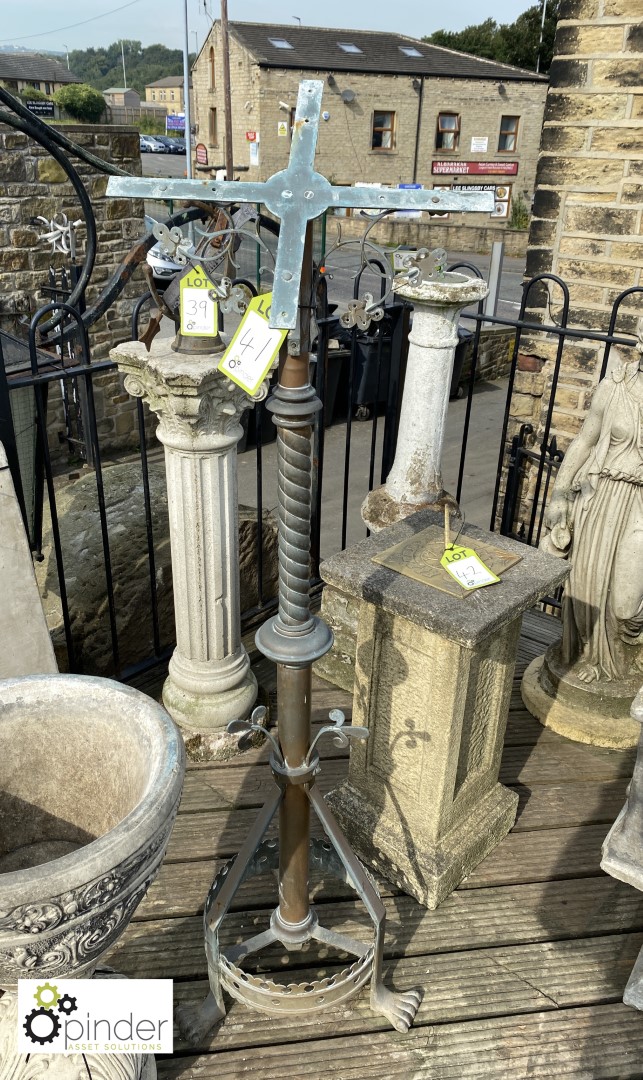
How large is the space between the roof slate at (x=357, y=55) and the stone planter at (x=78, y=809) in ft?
91.7

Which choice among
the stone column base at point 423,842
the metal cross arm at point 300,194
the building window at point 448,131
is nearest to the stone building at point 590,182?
the stone column base at point 423,842

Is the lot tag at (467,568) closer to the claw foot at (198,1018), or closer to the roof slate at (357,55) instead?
the claw foot at (198,1018)

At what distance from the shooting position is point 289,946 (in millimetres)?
2215

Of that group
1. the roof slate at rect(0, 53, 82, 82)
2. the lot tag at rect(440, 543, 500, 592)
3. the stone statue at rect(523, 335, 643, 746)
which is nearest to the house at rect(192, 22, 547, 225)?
the roof slate at rect(0, 53, 82, 82)

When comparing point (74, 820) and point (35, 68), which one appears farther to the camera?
point (35, 68)

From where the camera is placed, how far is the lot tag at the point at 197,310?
2.47 meters

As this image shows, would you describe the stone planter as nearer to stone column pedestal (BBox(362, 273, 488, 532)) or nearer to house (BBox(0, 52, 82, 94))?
stone column pedestal (BBox(362, 273, 488, 532))

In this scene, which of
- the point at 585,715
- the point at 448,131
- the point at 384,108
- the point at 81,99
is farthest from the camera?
the point at 448,131

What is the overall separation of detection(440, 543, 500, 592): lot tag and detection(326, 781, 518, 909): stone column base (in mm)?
858

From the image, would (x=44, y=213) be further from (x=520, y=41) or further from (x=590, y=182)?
(x=520, y=41)

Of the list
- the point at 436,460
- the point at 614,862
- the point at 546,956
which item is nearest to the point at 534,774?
the point at 546,956

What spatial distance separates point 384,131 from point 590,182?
26590 mm

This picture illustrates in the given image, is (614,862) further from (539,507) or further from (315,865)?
(539,507)

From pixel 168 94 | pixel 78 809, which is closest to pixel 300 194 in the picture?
pixel 78 809
